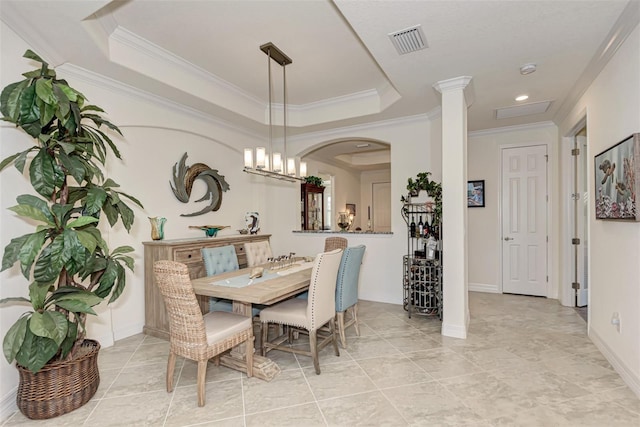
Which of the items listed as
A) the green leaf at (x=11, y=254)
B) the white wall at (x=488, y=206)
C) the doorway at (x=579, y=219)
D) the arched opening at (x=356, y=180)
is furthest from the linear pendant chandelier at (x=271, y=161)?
the doorway at (x=579, y=219)

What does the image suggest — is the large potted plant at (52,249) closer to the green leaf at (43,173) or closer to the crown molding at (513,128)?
the green leaf at (43,173)

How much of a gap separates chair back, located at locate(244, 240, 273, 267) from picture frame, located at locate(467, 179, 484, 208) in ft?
11.5

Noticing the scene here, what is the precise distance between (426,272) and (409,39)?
258 centimetres

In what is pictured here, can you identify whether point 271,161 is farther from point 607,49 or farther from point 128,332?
point 607,49

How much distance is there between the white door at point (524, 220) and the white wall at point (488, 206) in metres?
0.10

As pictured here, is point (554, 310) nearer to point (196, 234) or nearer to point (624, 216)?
point (624, 216)

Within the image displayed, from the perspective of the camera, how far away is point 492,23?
2395 millimetres

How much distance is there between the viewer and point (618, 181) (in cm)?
256

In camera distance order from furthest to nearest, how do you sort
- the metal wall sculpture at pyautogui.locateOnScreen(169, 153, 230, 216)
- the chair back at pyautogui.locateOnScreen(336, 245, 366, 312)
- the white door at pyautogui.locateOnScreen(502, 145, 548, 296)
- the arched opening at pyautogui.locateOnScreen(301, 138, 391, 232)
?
the arched opening at pyautogui.locateOnScreen(301, 138, 391, 232) → the white door at pyautogui.locateOnScreen(502, 145, 548, 296) → the metal wall sculpture at pyautogui.locateOnScreen(169, 153, 230, 216) → the chair back at pyautogui.locateOnScreen(336, 245, 366, 312)

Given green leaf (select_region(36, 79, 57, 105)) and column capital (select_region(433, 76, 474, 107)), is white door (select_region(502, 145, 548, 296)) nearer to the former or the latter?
column capital (select_region(433, 76, 474, 107))

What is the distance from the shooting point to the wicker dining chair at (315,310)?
104 inches

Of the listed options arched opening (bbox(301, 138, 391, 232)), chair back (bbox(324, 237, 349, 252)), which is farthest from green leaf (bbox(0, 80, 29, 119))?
arched opening (bbox(301, 138, 391, 232))

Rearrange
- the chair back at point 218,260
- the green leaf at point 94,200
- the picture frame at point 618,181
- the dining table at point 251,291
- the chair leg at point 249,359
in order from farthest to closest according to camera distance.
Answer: the chair back at point 218,260, the chair leg at point 249,359, the dining table at point 251,291, the picture frame at point 618,181, the green leaf at point 94,200

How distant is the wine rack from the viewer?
3840mm
